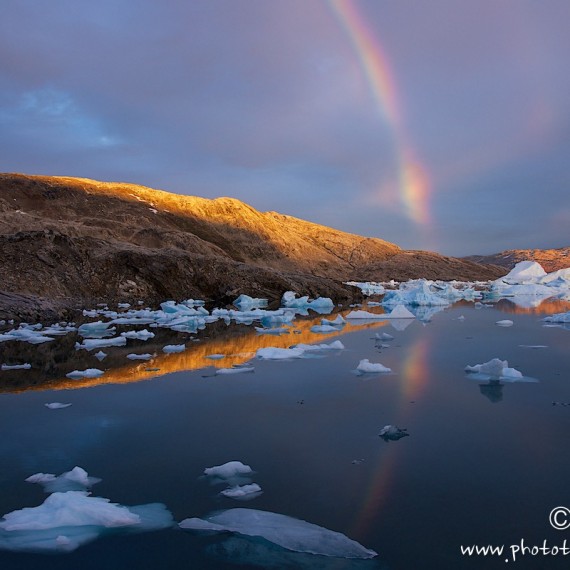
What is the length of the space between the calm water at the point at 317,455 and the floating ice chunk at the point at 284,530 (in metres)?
0.08

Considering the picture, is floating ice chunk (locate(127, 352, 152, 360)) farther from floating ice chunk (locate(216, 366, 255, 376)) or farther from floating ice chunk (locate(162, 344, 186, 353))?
floating ice chunk (locate(216, 366, 255, 376))

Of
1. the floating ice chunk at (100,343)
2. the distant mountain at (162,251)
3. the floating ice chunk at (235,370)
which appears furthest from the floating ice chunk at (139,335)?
the distant mountain at (162,251)

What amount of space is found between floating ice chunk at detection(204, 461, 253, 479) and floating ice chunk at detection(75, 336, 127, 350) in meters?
8.45

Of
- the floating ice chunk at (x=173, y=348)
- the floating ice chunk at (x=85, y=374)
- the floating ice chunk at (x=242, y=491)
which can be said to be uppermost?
the floating ice chunk at (x=173, y=348)

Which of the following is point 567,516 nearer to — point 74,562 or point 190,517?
point 190,517

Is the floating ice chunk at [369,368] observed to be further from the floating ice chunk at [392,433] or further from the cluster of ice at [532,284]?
the cluster of ice at [532,284]

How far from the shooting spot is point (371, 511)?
11.9ft

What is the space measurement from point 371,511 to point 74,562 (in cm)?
195

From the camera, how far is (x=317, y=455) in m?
4.77

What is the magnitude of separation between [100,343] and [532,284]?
4079cm

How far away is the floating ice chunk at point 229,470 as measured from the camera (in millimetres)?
4242

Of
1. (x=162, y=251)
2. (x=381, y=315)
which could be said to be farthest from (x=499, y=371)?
(x=162, y=251)

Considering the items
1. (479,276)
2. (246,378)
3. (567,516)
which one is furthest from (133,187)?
(567,516)

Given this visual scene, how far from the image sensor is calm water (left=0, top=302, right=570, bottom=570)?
318cm
